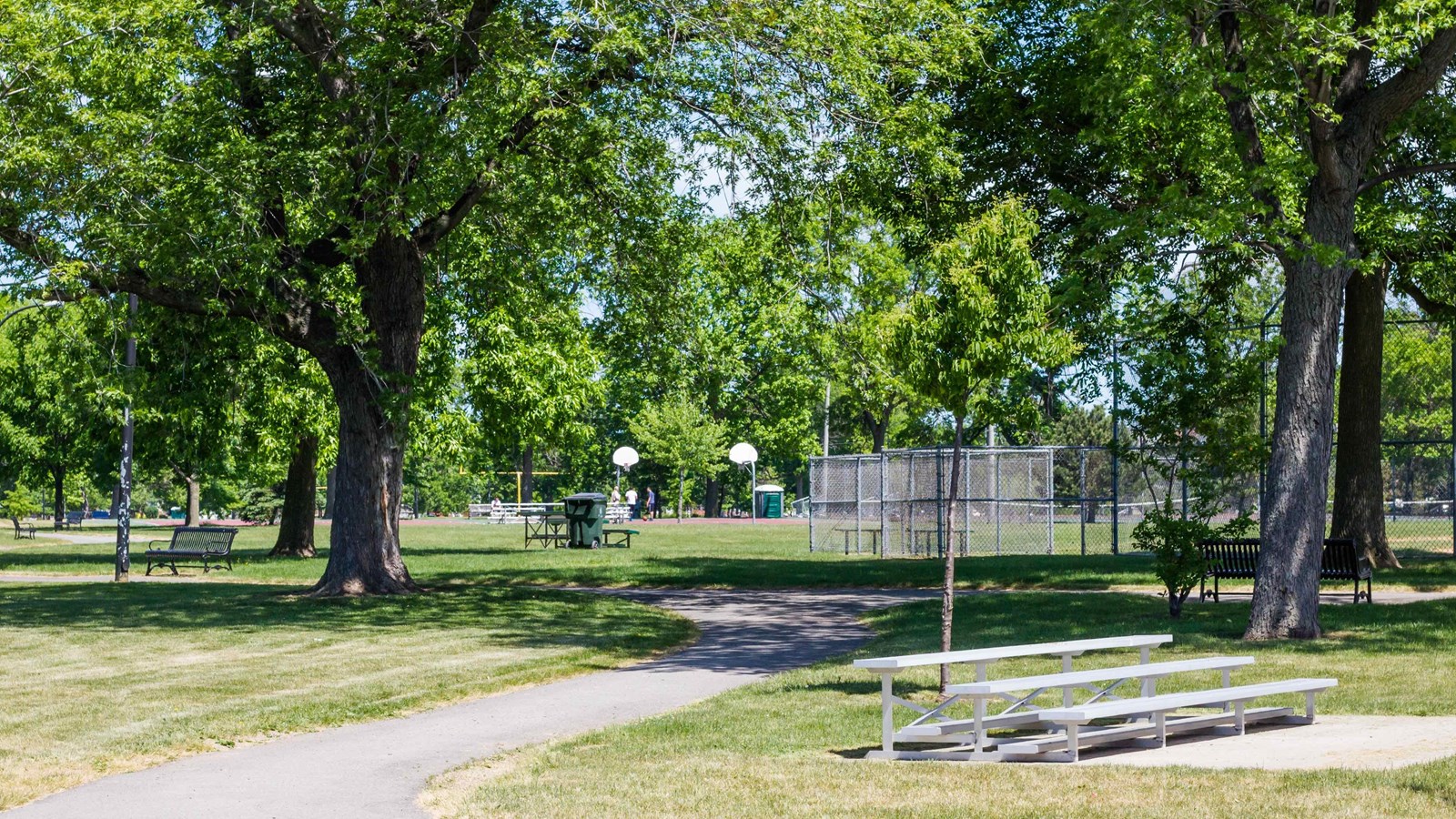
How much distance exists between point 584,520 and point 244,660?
25.8 meters

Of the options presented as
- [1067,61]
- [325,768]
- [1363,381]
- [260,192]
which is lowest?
[325,768]

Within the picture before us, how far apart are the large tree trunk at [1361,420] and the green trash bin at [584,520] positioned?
804 inches

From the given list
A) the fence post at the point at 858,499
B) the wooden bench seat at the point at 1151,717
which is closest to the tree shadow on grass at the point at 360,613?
the wooden bench seat at the point at 1151,717

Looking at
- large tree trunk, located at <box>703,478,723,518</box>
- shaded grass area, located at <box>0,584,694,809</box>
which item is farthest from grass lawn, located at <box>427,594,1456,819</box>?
large tree trunk, located at <box>703,478,723,518</box>

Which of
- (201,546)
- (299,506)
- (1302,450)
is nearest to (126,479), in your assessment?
(201,546)

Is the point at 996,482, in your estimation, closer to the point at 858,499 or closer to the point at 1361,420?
the point at 858,499

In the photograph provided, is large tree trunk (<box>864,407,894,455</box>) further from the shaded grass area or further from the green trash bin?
the shaded grass area

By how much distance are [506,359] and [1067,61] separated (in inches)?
625

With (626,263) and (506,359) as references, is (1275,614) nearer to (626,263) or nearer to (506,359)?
(626,263)

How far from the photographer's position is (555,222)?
2227cm

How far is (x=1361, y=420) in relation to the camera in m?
25.3

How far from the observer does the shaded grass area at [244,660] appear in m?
10.2

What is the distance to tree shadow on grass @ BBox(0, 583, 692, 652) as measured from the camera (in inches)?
699

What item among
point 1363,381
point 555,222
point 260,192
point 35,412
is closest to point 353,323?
point 260,192
